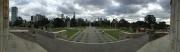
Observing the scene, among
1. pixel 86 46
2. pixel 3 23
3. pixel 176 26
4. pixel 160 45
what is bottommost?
pixel 86 46

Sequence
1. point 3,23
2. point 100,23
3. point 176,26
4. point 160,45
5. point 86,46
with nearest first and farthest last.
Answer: point 176,26 < point 3,23 < point 160,45 < point 86,46 < point 100,23

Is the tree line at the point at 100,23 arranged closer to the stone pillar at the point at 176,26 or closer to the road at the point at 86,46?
the road at the point at 86,46

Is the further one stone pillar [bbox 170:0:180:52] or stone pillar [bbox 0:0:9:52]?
stone pillar [bbox 0:0:9:52]

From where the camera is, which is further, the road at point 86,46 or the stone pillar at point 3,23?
the road at point 86,46

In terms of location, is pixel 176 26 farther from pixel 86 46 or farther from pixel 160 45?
pixel 86 46

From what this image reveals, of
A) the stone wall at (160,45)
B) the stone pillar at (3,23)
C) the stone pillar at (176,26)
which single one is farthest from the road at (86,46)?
the stone pillar at (176,26)

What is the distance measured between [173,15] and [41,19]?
79.1 m

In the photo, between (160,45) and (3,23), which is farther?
(160,45)

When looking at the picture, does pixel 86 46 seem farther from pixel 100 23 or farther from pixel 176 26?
pixel 100 23

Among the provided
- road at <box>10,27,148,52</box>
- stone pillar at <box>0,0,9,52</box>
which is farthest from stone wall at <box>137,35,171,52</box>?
stone pillar at <box>0,0,9,52</box>

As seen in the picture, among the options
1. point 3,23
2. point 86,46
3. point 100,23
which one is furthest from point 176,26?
point 100,23

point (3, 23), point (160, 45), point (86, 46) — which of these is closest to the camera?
point (3, 23)

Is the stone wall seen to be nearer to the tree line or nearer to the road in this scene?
the road

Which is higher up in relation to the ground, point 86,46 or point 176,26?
point 176,26
